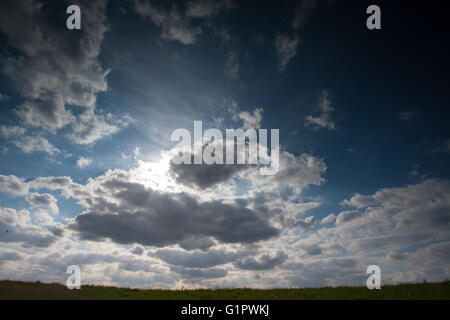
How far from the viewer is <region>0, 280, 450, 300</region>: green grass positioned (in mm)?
18641

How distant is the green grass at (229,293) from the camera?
734 inches

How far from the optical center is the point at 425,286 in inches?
920

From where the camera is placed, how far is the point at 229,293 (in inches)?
870
